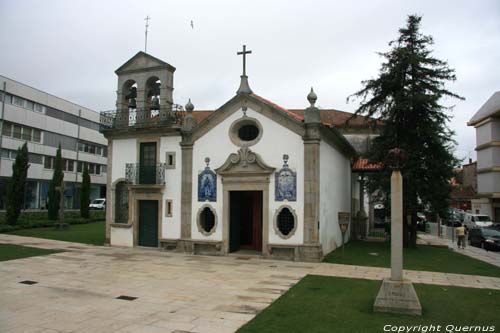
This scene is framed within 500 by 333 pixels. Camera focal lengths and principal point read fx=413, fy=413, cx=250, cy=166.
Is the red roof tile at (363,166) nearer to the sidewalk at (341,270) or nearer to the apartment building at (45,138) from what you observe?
the sidewalk at (341,270)

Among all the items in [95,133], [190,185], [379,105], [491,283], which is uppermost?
[95,133]

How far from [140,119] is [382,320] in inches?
571

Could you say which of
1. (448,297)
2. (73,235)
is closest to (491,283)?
(448,297)

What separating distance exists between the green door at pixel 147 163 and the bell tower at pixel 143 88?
126 centimetres

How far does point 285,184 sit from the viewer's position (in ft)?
53.4

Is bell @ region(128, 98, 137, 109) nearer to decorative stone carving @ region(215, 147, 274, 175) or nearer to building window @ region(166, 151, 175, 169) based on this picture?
building window @ region(166, 151, 175, 169)

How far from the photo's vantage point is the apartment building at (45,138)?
139ft

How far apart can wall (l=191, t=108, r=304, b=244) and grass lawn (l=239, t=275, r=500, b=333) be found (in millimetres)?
4669

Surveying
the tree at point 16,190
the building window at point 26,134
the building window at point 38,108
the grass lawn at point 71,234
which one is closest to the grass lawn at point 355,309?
the grass lawn at point 71,234

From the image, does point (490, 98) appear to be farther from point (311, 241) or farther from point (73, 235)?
point (73, 235)

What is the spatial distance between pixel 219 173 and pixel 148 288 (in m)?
7.05

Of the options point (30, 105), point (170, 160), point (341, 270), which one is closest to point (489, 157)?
point (341, 270)

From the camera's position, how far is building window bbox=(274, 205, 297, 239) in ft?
53.0

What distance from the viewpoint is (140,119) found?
19250mm
